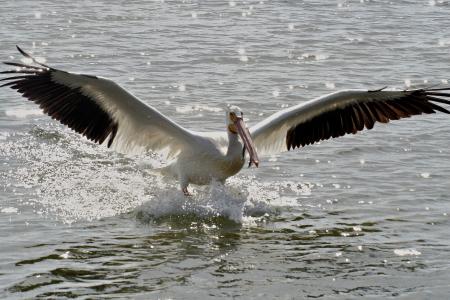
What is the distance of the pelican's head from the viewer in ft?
29.7

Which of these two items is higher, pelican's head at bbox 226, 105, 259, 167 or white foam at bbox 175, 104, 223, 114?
white foam at bbox 175, 104, 223, 114

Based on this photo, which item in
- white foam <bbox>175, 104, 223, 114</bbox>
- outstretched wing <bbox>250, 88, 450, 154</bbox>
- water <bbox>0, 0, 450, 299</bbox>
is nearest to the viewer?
water <bbox>0, 0, 450, 299</bbox>

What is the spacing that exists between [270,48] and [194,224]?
814 centimetres

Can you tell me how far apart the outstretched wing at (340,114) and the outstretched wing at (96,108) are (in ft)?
3.12

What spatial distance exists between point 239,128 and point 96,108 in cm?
143

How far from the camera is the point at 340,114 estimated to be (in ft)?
32.1

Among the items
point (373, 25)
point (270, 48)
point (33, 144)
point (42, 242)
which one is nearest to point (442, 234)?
point (42, 242)

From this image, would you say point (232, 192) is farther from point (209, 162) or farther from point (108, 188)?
point (108, 188)

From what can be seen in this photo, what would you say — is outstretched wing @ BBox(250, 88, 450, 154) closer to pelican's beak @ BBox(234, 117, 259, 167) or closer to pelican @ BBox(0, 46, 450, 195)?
pelican @ BBox(0, 46, 450, 195)

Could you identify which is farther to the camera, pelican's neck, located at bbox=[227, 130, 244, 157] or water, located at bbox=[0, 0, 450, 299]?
pelican's neck, located at bbox=[227, 130, 244, 157]

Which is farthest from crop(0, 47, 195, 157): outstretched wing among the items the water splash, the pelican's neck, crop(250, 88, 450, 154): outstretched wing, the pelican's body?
crop(250, 88, 450, 154): outstretched wing

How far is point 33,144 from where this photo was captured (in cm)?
1132

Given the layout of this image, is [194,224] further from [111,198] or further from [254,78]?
[254,78]

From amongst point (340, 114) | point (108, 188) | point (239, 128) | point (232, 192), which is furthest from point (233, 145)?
point (108, 188)
